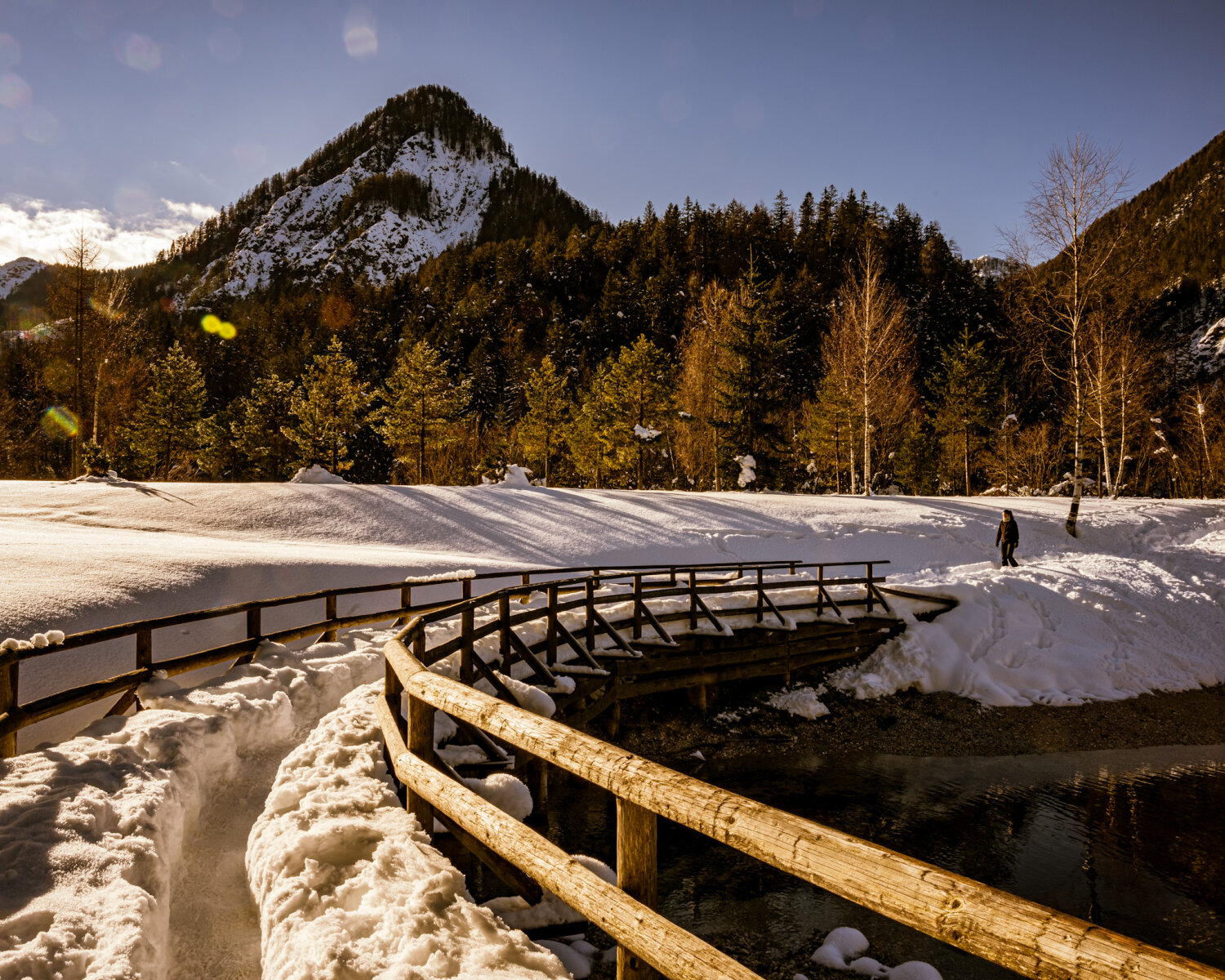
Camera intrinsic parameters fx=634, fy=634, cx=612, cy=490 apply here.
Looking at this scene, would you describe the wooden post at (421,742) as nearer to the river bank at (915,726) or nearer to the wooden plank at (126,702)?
the wooden plank at (126,702)

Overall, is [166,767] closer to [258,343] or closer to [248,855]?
[248,855]

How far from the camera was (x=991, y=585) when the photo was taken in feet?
53.5

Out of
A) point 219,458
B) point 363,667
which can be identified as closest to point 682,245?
point 219,458

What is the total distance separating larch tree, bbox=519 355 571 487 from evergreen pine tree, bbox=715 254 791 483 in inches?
443

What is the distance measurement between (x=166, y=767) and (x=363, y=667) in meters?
3.23

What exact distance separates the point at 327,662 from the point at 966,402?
50.0 metres

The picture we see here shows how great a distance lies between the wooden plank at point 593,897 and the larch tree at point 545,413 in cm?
4099

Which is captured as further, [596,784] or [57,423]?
[57,423]

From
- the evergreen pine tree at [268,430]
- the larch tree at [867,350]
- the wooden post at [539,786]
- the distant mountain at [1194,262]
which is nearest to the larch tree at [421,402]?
the evergreen pine tree at [268,430]

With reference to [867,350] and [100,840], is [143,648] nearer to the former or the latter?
[100,840]

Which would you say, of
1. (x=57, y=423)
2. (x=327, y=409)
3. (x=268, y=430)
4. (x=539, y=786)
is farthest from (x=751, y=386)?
(x=57, y=423)

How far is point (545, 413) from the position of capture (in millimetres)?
44062

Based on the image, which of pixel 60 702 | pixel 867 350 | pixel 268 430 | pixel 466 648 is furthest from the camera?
pixel 268 430

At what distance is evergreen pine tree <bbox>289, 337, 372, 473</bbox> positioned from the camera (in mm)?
39500
